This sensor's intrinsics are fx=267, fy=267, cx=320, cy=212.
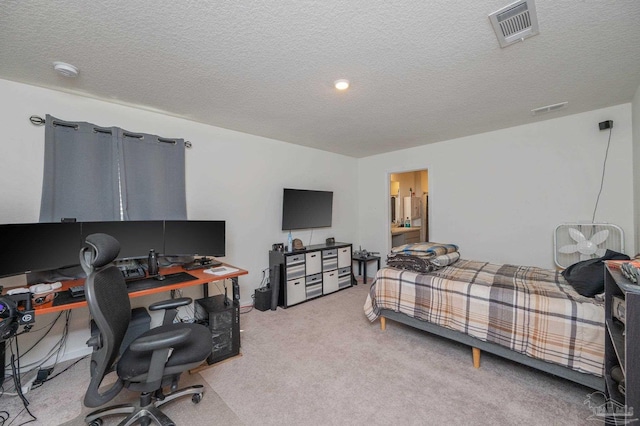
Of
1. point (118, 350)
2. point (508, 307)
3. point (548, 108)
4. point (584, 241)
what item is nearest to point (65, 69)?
point (118, 350)

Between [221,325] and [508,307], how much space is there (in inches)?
96.5

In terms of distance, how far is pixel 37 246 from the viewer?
6.85 ft

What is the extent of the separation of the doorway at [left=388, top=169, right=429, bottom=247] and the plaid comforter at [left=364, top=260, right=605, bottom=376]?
326 cm

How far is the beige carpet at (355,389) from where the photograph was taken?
1.77m

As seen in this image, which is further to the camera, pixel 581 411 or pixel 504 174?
pixel 504 174

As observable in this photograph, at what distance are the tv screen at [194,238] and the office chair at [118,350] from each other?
1.05 m

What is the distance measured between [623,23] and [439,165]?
8.96 feet

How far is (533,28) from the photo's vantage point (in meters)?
1.65

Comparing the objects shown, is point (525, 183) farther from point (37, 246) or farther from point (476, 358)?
point (37, 246)

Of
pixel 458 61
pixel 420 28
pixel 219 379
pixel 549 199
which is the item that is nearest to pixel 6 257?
pixel 219 379

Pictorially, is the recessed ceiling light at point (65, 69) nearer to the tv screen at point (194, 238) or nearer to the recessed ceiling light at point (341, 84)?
the tv screen at point (194, 238)

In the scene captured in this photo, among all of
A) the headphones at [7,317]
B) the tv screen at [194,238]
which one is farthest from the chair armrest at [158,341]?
the tv screen at [194,238]

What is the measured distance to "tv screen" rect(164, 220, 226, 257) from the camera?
278 cm

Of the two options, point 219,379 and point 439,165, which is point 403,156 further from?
point 219,379
